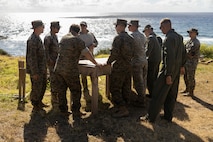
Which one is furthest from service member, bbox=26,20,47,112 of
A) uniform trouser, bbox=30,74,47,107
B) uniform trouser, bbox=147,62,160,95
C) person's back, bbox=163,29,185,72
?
uniform trouser, bbox=147,62,160,95

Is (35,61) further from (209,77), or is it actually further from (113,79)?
(209,77)

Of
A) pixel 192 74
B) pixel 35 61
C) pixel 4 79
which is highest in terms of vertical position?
pixel 35 61

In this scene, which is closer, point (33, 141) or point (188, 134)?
point (33, 141)

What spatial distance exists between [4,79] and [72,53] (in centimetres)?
568

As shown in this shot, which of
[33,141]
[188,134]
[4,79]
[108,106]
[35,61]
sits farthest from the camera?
[4,79]

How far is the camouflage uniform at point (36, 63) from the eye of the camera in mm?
6375

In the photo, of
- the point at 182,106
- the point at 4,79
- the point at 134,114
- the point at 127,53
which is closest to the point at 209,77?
the point at 182,106

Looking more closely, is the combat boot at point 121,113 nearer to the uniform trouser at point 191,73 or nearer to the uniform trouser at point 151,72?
the uniform trouser at point 151,72

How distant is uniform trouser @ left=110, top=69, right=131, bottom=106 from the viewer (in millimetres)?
6465

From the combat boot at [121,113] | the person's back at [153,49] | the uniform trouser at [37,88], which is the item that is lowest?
the combat boot at [121,113]

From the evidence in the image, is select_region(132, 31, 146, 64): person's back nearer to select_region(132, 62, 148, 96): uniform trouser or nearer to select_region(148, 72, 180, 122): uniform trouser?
select_region(132, 62, 148, 96): uniform trouser

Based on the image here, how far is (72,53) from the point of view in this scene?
596 centimetres

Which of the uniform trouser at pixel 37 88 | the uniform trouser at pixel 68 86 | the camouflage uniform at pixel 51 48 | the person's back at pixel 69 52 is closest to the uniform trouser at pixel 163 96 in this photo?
the uniform trouser at pixel 68 86

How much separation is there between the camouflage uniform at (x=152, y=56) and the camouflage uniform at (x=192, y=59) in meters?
1.14
